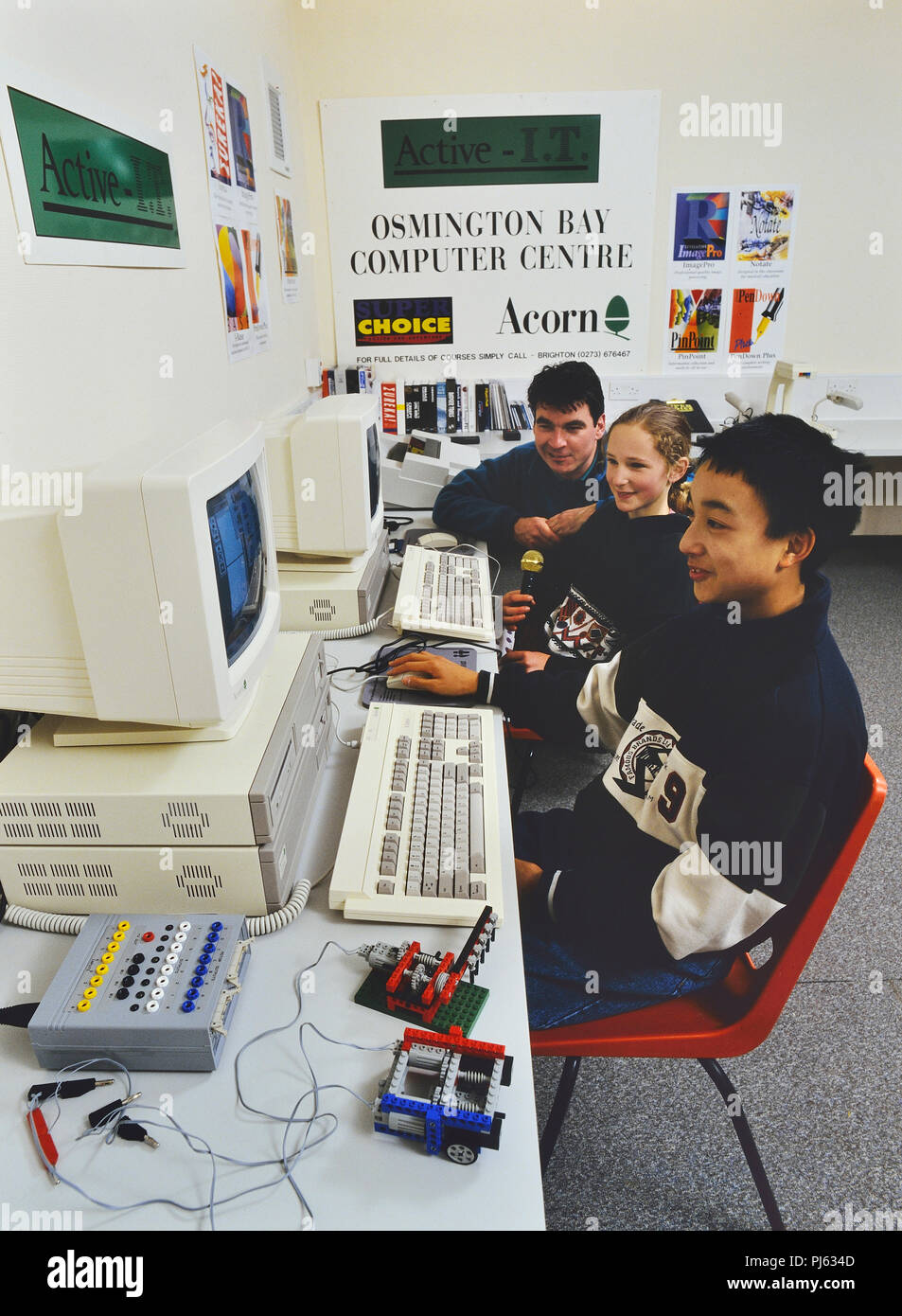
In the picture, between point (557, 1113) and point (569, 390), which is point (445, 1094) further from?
point (569, 390)

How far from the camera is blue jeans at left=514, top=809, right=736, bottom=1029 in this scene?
3.91 ft

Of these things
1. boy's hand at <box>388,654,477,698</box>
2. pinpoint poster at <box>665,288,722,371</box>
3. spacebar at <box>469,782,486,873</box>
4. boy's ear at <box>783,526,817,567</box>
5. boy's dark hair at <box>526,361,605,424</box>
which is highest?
pinpoint poster at <box>665,288,722,371</box>

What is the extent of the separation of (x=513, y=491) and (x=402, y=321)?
1.29m

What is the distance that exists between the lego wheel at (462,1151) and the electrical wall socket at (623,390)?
11.6 ft

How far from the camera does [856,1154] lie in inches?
56.1

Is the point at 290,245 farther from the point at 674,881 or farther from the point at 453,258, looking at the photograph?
the point at 674,881

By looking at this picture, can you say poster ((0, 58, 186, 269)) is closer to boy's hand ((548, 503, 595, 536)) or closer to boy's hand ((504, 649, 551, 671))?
boy's hand ((504, 649, 551, 671))

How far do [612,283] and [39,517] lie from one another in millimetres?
3373

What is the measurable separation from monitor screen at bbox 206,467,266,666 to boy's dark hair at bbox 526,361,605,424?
202cm

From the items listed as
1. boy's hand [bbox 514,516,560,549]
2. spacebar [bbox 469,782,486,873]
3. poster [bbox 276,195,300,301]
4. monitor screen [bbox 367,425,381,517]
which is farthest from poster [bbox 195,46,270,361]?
spacebar [bbox 469,782,486,873]

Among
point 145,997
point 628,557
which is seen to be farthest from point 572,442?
point 145,997

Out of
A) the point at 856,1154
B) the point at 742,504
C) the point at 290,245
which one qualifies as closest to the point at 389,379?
the point at 290,245

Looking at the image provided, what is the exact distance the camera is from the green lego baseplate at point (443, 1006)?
2.75 feet
